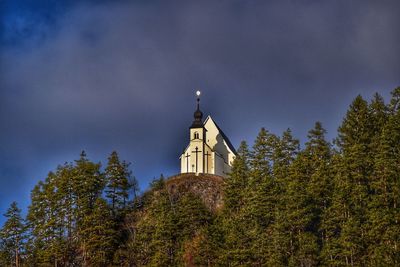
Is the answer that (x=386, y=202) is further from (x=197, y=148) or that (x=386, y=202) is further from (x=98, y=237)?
(x=197, y=148)

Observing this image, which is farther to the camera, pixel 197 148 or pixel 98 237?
pixel 197 148

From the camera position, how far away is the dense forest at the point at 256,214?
4916 cm

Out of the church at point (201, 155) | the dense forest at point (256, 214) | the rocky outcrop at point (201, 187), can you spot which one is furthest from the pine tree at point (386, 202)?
the church at point (201, 155)

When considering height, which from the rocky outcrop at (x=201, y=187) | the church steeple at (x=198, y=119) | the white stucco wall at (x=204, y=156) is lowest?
the rocky outcrop at (x=201, y=187)

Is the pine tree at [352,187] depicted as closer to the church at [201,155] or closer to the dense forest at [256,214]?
the dense forest at [256,214]

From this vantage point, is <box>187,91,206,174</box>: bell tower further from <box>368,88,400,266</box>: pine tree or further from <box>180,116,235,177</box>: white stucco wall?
<box>368,88,400,266</box>: pine tree

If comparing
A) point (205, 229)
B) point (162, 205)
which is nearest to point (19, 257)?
point (162, 205)

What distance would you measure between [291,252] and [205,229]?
7.89 metres

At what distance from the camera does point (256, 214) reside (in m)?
54.2

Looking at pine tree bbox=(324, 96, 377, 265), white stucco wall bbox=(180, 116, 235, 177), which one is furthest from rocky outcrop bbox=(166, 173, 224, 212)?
pine tree bbox=(324, 96, 377, 265)

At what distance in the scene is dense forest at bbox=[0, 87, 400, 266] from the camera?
161ft

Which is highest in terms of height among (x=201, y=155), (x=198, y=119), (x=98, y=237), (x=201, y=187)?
(x=198, y=119)

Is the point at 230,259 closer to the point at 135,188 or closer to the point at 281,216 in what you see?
the point at 281,216

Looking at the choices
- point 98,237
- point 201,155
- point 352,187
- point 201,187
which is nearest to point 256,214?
point 352,187
